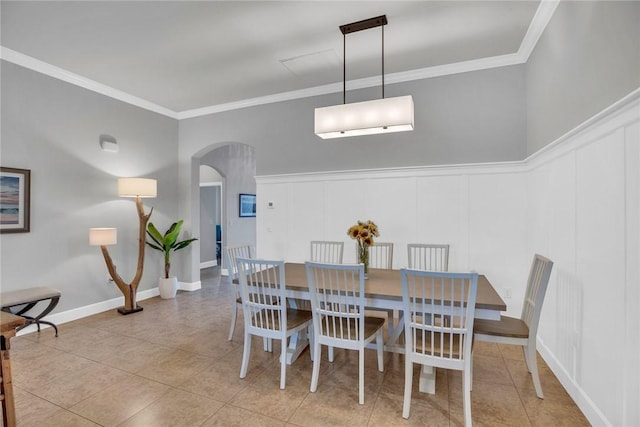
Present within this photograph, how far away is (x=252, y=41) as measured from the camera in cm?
312

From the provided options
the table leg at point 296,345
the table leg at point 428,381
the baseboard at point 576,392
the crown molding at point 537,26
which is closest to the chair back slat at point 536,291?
the baseboard at point 576,392

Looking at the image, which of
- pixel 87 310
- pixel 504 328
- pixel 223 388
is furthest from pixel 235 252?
pixel 504 328

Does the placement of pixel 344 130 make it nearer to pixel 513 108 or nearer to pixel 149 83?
pixel 513 108

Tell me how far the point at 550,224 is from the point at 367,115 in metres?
1.86

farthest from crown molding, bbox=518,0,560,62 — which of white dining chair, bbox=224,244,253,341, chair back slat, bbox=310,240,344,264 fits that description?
white dining chair, bbox=224,244,253,341

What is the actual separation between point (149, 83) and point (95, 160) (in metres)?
1.25

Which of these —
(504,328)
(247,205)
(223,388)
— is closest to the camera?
(504,328)

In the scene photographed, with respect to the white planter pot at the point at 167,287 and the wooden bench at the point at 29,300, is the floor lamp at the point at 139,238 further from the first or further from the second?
the wooden bench at the point at 29,300

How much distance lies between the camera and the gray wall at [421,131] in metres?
3.52

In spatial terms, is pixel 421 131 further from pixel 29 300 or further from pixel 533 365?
pixel 29 300

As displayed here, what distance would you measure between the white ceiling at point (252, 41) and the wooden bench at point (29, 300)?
2464 millimetres

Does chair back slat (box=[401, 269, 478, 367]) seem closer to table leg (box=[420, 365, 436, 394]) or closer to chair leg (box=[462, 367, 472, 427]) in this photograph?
chair leg (box=[462, 367, 472, 427])

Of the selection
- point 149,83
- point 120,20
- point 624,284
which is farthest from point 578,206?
point 149,83

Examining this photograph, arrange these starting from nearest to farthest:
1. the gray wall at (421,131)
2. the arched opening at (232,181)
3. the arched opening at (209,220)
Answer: the gray wall at (421,131) → the arched opening at (232,181) → the arched opening at (209,220)
